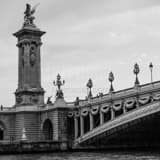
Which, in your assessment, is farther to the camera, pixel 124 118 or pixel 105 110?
Answer: pixel 105 110

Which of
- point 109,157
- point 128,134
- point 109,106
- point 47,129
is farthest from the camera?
point 47,129

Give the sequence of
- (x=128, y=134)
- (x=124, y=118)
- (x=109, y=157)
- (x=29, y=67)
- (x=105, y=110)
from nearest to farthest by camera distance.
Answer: (x=109, y=157) → (x=124, y=118) → (x=128, y=134) → (x=105, y=110) → (x=29, y=67)


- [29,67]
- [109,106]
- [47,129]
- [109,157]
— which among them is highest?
[29,67]

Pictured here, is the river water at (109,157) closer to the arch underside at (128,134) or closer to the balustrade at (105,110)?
the arch underside at (128,134)

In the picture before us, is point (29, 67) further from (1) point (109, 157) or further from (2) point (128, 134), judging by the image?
(1) point (109, 157)

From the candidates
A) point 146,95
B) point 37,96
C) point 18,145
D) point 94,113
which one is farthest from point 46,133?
point 146,95

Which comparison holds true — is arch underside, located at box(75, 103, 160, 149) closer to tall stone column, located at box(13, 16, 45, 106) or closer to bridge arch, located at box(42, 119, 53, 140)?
bridge arch, located at box(42, 119, 53, 140)

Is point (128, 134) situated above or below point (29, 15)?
below

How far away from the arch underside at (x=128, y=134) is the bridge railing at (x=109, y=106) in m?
2.24

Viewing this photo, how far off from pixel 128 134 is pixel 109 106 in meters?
5.61

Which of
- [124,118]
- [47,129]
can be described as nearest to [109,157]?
[124,118]

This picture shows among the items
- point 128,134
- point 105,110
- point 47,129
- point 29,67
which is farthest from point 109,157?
point 29,67

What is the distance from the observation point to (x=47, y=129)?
281ft

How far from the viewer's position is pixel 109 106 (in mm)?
71500
